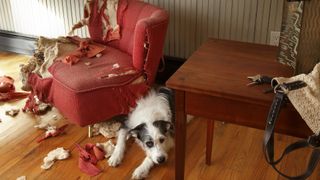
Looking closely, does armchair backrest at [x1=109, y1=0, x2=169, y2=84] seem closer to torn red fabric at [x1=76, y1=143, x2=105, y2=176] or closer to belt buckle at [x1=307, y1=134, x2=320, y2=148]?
torn red fabric at [x1=76, y1=143, x2=105, y2=176]

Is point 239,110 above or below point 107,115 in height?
above

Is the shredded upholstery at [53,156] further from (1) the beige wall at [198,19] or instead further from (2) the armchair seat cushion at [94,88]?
(1) the beige wall at [198,19]

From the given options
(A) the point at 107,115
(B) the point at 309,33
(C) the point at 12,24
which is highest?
(B) the point at 309,33

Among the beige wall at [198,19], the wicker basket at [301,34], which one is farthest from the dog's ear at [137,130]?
the wicker basket at [301,34]

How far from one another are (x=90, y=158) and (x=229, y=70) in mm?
1039

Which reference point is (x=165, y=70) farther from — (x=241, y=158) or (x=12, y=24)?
(x=12, y=24)

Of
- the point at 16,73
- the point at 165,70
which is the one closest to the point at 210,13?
the point at 165,70

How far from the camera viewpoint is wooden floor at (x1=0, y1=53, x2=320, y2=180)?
1.83 meters

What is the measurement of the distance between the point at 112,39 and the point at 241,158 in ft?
3.74

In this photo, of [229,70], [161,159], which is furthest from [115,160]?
[229,70]

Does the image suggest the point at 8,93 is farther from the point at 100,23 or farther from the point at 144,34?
the point at 144,34

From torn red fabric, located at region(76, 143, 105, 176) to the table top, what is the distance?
0.88 metres

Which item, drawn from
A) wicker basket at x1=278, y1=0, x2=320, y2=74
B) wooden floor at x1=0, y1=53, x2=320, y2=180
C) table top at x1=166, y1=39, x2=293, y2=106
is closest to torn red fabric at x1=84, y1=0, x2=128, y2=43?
wooden floor at x1=0, y1=53, x2=320, y2=180

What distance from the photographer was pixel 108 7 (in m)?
2.38
